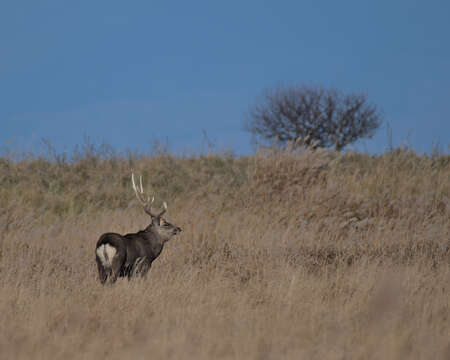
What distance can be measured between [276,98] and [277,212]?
24.3 meters

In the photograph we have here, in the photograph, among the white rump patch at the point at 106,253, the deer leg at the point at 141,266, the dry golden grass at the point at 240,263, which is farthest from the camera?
the deer leg at the point at 141,266

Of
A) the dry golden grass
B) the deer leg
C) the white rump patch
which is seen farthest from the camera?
the deer leg

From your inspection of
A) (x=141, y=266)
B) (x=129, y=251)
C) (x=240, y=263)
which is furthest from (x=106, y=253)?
(x=240, y=263)

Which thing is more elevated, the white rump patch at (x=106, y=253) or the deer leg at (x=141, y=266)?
the white rump patch at (x=106, y=253)

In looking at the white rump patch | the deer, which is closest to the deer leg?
the deer

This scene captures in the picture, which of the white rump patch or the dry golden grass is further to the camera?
the white rump patch

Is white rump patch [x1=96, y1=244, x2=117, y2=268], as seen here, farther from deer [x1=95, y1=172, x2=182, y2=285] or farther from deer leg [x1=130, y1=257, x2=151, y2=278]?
deer leg [x1=130, y1=257, x2=151, y2=278]

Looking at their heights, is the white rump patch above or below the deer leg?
above

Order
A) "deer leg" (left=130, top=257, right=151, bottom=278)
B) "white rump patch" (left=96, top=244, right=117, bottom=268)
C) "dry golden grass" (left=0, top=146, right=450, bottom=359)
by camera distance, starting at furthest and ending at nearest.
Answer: "deer leg" (left=130, top=257, right=151, bottom=278), "white rump patch" (left=96, top=244, right=117, bottom=268), "dry golden grass" (left=0, top=146, right=450, bottom=359)

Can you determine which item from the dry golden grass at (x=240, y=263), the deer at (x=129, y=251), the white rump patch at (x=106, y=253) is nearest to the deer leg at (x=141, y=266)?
the deer at (x=129, y=251)

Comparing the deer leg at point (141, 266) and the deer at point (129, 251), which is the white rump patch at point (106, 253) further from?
the deer leg at point (141, 266)

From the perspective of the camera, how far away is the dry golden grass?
492 centimetres

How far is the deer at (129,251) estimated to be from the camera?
7.14 m

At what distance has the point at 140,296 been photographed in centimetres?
640
